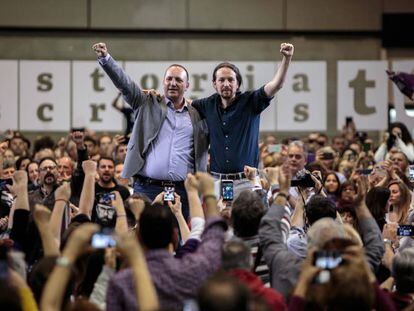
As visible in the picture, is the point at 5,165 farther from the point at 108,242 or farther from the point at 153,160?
the point at 108,242

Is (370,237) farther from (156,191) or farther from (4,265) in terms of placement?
(156,191)

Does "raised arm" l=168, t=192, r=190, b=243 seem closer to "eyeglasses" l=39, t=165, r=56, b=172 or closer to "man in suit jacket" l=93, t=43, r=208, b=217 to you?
"man in suit jacket" l=93, t=43, r=208, b=217

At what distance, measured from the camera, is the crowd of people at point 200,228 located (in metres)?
4.51

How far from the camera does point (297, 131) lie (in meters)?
16.2

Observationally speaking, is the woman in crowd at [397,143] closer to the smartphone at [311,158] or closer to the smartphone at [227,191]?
the smartphone at [311,158]

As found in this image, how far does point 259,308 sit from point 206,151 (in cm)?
391

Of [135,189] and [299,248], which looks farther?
[135,189]

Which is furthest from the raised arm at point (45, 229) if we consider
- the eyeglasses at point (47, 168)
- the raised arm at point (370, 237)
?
the eyeglasses at point (47, 168)

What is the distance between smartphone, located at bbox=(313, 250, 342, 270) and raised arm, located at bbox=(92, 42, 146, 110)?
313 cm

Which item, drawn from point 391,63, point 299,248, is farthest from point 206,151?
point 391,63

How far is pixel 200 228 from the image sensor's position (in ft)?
17.9

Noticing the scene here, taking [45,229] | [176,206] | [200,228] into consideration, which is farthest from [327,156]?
[45,229]

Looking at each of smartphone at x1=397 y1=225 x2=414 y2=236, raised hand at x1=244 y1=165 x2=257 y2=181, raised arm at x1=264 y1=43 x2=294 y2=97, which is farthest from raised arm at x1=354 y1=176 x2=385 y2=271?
raised arm at x1=264 y1=43 x2=294 y2=97

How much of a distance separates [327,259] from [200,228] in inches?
34.7
